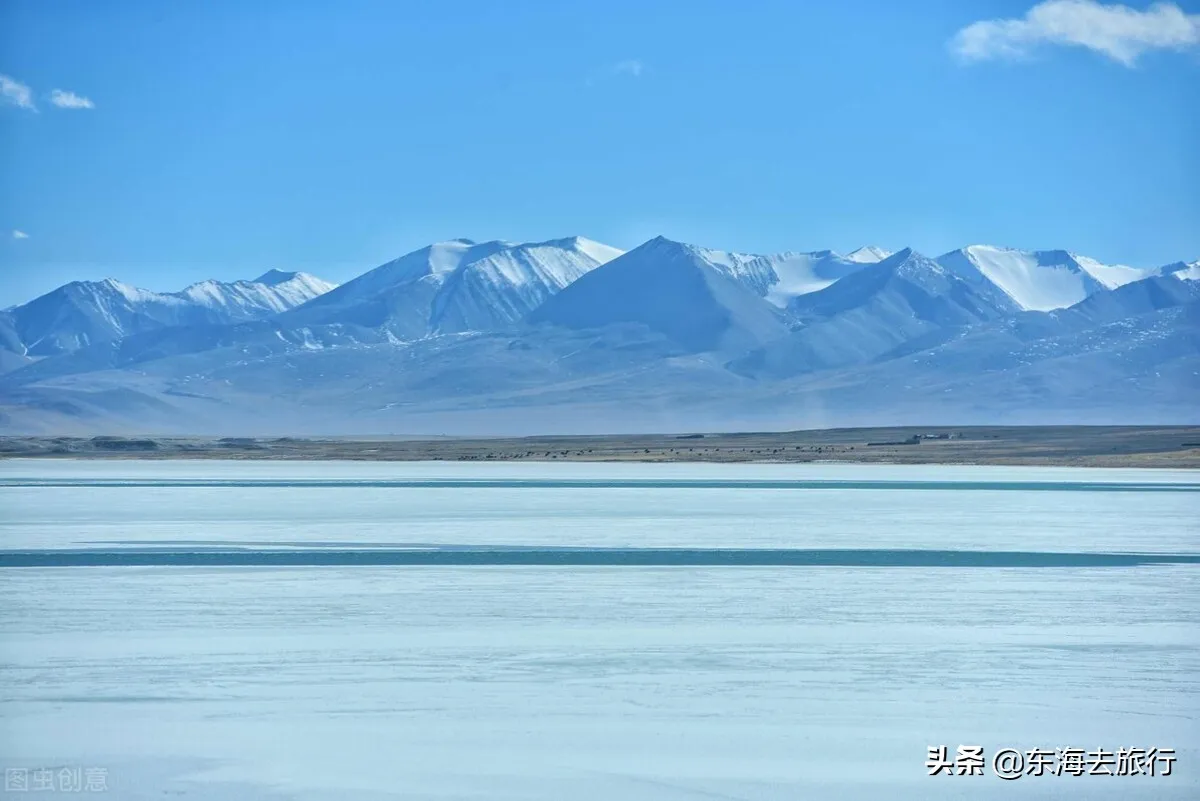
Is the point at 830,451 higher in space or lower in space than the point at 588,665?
lower

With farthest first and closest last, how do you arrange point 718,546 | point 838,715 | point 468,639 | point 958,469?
1. point 958,469
2. point 718,546
3. point 468,639
4. point 838,715

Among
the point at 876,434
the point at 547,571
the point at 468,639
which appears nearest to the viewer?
the point at 468,639

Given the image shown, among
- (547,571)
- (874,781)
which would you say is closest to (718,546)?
(547,571)

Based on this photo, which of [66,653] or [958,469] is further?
[958,469]

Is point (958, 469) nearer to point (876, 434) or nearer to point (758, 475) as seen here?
point (758, 475)

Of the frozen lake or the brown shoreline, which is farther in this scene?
the brown shoreline

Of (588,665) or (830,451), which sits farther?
(830,451)

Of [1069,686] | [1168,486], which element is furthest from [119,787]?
[1168,486]

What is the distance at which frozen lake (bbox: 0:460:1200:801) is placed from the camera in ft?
37.3

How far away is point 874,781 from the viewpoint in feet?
36.6

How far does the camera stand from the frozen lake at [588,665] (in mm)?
11367

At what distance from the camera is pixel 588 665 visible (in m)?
15.1

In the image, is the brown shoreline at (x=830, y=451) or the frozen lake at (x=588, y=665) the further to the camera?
the brown shoreline at (x=830, y=451)

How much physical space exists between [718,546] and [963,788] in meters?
17.1
